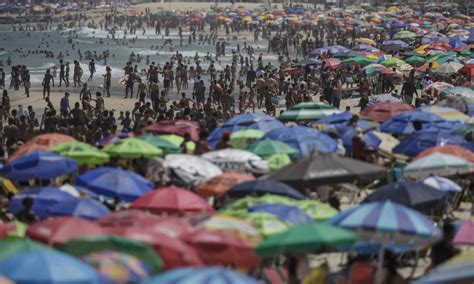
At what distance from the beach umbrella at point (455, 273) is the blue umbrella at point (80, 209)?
4.28 m

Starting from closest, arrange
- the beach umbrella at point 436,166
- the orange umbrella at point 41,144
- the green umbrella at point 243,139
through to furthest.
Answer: the beach umbrella at point 436,166 < the orange umbrella at point 41,144 < the green umbrella at point 243,139

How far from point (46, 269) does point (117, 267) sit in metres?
0.74

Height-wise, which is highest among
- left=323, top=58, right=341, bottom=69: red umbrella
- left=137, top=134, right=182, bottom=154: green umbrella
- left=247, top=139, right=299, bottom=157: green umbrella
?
left=247, top=139, right=299, bottom=157: green umbrella

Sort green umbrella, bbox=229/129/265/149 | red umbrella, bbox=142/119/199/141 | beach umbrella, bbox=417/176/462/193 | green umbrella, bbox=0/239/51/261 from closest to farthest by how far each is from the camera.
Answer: green umbrella, bbox=0/239/51/261 < beach umbrella, bbox=417/176/462/193 < green umbrella, bbox=229/129/265/149 < red umbrella, bbox=142/119/199/141

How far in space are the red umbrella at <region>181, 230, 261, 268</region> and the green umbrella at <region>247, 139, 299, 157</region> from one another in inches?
214

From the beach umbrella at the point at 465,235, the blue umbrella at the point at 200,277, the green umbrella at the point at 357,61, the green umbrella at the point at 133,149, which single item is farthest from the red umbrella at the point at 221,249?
the green umbrella at the point at 357,61

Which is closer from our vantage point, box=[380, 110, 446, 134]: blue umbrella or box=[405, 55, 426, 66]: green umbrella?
box=[380, 110, 446, 134]: blue umbrella

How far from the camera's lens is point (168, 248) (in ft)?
32.5

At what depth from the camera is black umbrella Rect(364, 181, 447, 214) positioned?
12617 millimetres

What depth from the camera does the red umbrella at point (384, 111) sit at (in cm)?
2064

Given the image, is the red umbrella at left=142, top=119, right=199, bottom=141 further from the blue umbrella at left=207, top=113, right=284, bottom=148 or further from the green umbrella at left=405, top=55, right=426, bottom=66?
the green umbrella at left=405, top=55, right=426, bottom=66

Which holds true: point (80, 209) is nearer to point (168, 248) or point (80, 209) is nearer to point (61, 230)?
Result: point (61, 230)

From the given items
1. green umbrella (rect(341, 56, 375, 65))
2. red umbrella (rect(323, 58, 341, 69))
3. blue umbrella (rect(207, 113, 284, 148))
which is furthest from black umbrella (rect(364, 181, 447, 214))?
green umbrella (rect(341, 56, 375, 65))

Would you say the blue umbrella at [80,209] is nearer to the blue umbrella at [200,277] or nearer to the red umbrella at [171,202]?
the red umbrella at [171,202]
